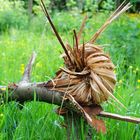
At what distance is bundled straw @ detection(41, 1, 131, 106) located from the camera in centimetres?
187

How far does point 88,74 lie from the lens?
1898 mm

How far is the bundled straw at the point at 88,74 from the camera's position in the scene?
187cm

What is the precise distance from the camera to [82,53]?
6.13 feet

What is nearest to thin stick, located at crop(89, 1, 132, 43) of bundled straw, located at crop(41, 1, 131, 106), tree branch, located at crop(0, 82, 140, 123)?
bundled straw, located at crop(41, 1, 131, 106)

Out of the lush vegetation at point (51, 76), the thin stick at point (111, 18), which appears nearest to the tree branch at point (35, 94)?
the lush vegetation at point (51, 76)

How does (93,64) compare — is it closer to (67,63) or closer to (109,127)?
(67,63)

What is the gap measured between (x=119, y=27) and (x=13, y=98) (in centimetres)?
376

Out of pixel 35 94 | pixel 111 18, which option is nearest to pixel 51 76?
pixel 35 94

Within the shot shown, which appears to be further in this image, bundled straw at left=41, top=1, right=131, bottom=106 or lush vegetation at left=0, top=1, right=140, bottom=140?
lush vegetation at left=0, top=1, right=140, bottom=140

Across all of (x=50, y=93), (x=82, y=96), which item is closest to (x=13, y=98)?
(x=50, y=93)

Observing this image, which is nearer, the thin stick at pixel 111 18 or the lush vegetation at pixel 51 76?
the thin stick at pixel 111 18

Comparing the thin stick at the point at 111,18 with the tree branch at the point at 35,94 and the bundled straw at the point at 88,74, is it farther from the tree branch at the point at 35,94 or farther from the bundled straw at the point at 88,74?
the tree branch at the point at 35,94

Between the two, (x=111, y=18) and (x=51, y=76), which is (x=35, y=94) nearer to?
(x=111, y=18)

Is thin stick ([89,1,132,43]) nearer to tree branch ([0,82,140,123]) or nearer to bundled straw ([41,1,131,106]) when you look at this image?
bundled straw ([41,1,131,106])
